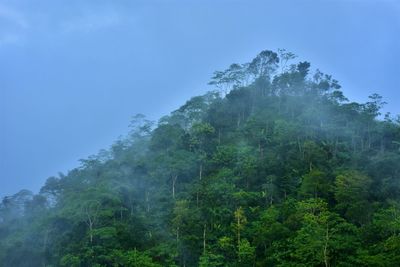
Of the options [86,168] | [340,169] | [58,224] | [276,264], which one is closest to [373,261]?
[276,264]

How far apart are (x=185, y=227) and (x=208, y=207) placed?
2194 mm

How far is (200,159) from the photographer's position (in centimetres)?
3931

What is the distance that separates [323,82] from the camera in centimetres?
4725

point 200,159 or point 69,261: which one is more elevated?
point 200,159

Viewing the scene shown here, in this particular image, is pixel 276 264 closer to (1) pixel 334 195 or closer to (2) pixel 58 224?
(1) pixel 334 195

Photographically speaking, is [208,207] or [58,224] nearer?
[208,207]

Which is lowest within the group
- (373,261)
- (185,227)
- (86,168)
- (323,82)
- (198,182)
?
(373,261)

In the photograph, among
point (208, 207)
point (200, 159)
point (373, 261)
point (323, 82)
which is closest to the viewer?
point (373, 261)

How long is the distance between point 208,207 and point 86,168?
17.8 m

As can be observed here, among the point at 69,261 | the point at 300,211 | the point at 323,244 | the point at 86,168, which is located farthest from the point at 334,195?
the point at 86,168

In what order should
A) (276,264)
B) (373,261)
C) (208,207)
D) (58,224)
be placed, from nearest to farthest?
1. (373,261)
2. (276,264)
3. (208,207)
4. (58,224)

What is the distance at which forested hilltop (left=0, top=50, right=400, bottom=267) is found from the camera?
2842cm

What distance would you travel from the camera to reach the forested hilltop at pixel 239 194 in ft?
93.2

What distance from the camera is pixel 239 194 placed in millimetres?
33125
